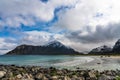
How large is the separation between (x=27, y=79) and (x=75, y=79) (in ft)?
18.1

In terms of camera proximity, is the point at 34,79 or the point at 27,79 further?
the point at 34,79

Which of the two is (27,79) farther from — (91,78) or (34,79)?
(91,78)

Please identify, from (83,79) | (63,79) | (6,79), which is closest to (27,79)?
(6,79)

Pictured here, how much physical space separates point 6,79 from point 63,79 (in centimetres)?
612

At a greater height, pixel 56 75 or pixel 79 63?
pixel 79 63

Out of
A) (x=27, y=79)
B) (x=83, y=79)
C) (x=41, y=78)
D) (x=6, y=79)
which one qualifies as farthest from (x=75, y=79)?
(x=6, y=79)

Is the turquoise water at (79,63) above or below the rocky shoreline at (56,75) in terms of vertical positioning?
above

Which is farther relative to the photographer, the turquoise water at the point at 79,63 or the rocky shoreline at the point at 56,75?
the turquoise water at the point at 79,63

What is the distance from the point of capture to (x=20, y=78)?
25.0 metres

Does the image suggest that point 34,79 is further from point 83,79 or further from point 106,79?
point 106,79

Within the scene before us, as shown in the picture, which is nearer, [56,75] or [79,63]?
[56,75]

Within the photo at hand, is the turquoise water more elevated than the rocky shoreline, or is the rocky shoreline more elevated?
the turquoise water

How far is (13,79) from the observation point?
2378cm

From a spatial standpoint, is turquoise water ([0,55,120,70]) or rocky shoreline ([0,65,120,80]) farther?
turquoise water ([0,55,120,70])
